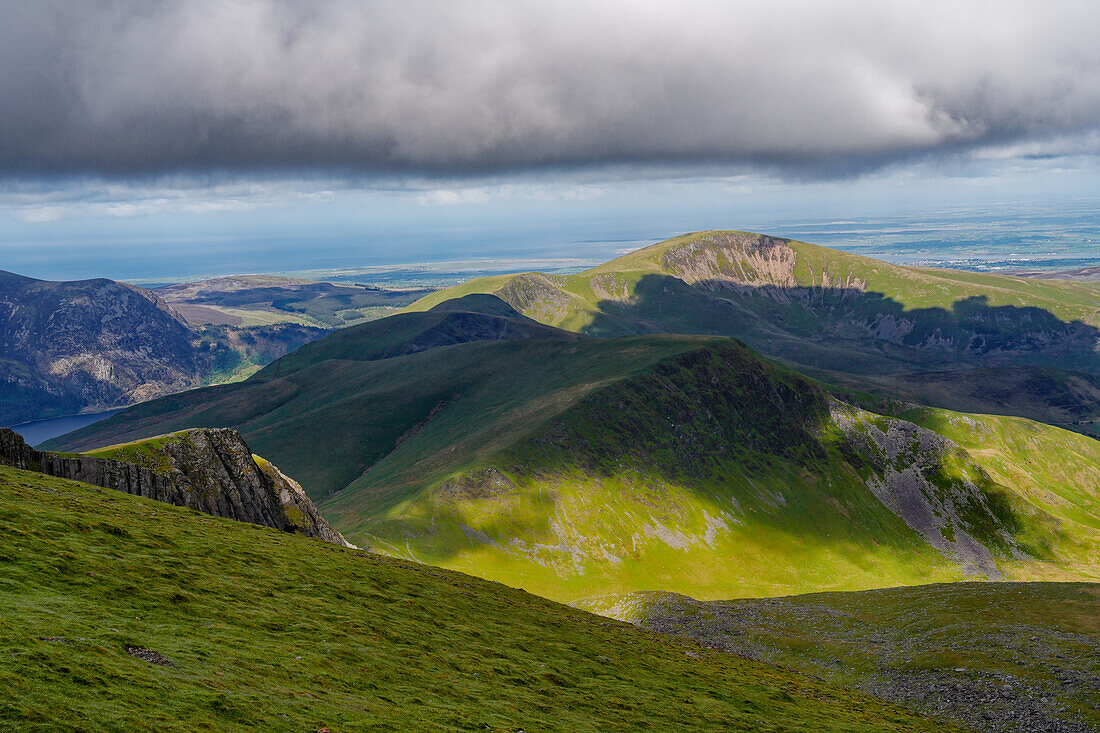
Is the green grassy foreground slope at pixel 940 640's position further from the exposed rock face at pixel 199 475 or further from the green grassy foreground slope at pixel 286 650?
the exposed rock face at pixel 199 475

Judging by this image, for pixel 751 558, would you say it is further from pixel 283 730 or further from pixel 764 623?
pixel 283 730

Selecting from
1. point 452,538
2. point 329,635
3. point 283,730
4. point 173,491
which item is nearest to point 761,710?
point 329,635

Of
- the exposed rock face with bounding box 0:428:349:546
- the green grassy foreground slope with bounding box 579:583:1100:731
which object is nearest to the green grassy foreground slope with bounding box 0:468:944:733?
the exposed rock face with bounding box 0:428:349:546

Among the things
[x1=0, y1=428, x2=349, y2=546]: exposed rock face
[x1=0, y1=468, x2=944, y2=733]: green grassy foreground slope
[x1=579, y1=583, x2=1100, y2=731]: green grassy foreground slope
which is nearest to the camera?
[x1=0, y1=468, x2=944, y2=733]: green grassy foreground slope

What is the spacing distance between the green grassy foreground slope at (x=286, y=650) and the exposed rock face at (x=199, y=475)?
336 inches

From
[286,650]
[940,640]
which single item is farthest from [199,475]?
[940,640]

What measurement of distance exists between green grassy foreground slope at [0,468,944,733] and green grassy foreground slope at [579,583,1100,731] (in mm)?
9852

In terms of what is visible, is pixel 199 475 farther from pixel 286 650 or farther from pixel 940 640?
pixel 940 640

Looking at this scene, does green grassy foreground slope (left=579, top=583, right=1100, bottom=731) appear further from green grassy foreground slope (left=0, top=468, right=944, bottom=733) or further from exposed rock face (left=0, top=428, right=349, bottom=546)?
exposed rock face (left=0, top=428, right=349, bottom=546)

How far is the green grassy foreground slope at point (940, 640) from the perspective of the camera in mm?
66938

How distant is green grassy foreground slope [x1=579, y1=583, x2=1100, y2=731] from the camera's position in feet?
220

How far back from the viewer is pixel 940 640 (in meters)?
88.0

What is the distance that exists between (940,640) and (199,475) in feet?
313

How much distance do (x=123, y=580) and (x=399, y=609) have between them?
21.7m
